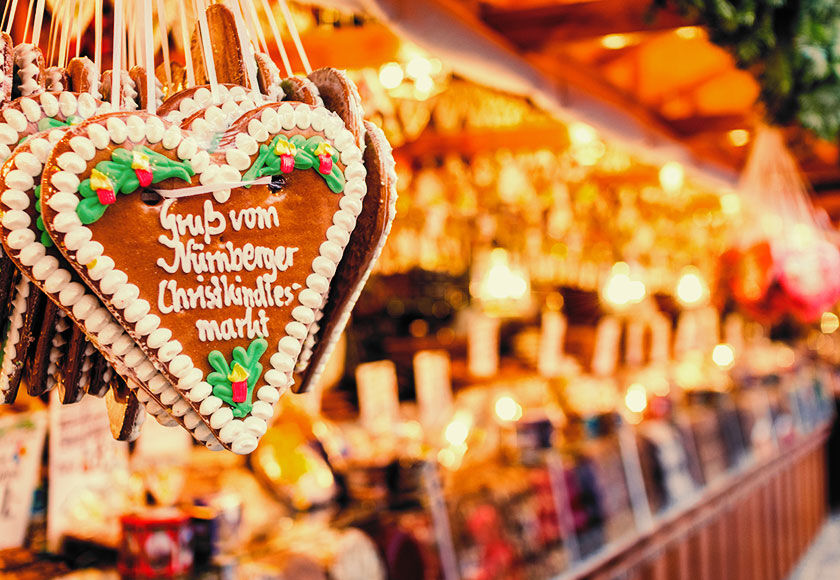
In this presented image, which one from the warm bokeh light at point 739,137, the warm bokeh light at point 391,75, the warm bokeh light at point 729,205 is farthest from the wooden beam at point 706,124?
the warm bokeh light at point 729,205

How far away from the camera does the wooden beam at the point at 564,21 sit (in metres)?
3.04

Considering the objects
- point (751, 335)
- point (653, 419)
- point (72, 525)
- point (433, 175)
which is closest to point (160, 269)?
point (72, 525)

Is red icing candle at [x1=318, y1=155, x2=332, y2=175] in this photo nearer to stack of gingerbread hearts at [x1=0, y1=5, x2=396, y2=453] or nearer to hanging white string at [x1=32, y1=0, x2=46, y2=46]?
stack of gingerbread hearts at [x1=0, y1=5, x2=396, y2=453]

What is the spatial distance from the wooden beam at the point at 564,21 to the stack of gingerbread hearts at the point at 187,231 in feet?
7.93

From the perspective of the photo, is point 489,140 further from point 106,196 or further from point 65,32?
point 106,196

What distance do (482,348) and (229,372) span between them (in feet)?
17.6

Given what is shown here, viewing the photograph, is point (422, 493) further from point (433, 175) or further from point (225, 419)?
point (433, 175)

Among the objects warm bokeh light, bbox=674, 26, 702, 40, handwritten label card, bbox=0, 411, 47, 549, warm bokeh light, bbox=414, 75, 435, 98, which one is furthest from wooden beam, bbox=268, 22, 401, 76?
handwritten label card, bbox=0, 411, 47, 549

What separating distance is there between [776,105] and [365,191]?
173cm

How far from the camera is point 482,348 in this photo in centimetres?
606

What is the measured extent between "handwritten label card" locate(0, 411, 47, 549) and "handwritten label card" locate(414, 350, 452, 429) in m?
2.91

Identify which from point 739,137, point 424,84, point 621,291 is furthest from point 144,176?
point 621,291

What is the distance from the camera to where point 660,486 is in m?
4.42

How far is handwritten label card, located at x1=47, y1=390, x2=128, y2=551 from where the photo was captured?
74.8 inches
